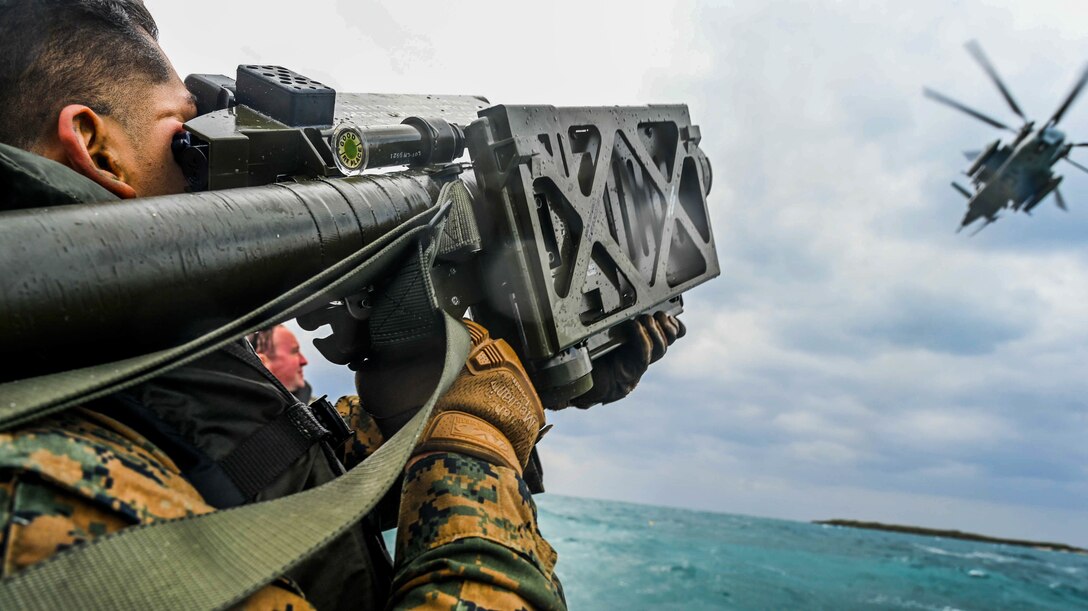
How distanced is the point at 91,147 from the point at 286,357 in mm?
7576

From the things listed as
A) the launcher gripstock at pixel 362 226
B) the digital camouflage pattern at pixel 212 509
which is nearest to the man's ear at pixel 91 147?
the launcher gripstock at pixel 362 226

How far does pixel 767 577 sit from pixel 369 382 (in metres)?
32.1

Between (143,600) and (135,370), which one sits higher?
(135,370)

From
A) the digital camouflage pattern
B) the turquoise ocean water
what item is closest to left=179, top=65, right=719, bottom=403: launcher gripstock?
the digital camouflage pattern

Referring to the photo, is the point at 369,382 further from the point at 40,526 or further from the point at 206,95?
the point at 40,526

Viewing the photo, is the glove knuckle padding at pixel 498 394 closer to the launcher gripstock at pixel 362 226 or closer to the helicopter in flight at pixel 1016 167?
the launcher gripstock at pixel 362 226

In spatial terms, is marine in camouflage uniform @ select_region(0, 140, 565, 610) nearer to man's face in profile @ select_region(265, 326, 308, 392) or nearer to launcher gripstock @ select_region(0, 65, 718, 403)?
launcher gripstock @ select_region(0, 65, 718, 403)

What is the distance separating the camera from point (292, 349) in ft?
30.2

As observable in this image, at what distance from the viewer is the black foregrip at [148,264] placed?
50.4 inches

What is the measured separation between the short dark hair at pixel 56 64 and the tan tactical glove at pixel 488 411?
1290 millimetres

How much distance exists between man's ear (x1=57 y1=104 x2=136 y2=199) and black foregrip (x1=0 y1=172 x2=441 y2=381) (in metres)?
0.37

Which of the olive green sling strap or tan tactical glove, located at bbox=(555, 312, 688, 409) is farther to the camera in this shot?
tan tactical glove, located at bbox=(555, 312, 688, 409)

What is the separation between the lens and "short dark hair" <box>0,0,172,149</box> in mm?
1858

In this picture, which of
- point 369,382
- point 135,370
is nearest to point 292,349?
point 369,382
